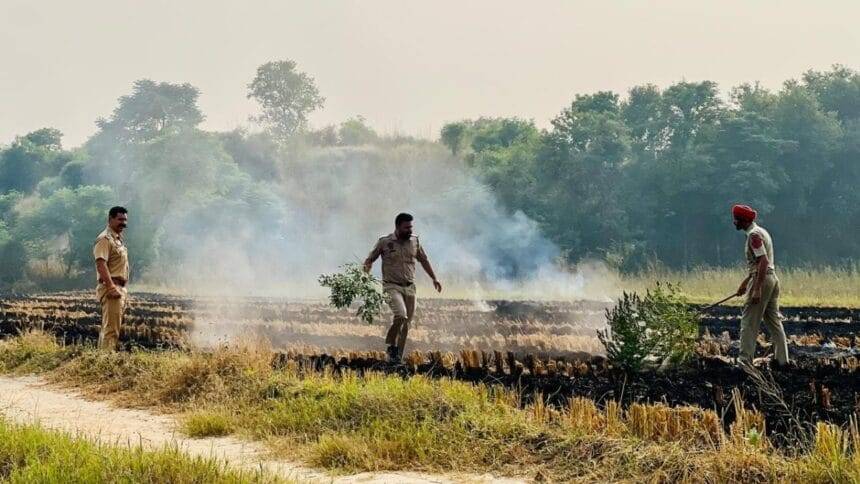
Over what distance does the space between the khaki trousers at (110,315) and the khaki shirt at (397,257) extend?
3212mm

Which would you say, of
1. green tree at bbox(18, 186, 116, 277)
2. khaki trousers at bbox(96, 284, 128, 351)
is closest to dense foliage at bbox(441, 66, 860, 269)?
green tree at bbox(18, 186, 116, 277)

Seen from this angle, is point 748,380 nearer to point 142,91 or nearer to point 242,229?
point 242,229

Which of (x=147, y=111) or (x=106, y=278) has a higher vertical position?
(x=147, y=111)

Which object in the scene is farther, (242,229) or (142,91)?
(142,91)

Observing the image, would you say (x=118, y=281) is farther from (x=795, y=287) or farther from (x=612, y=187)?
(x=612, y=187)

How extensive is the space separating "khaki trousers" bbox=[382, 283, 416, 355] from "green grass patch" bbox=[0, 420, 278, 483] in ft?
19.2

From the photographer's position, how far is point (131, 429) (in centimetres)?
864

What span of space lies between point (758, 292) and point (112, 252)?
304 inches

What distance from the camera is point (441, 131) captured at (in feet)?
196

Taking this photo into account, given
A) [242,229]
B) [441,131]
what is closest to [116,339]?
[242,229]

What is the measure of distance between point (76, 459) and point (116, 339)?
251 inches

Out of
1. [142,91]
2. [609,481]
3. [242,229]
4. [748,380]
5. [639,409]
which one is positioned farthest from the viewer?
[142,91]

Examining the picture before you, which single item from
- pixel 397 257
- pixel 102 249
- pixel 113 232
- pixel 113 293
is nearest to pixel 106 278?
pixel 113 293

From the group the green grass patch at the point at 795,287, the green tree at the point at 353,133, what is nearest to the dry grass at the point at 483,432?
the green grass patch at the point at 795,287
